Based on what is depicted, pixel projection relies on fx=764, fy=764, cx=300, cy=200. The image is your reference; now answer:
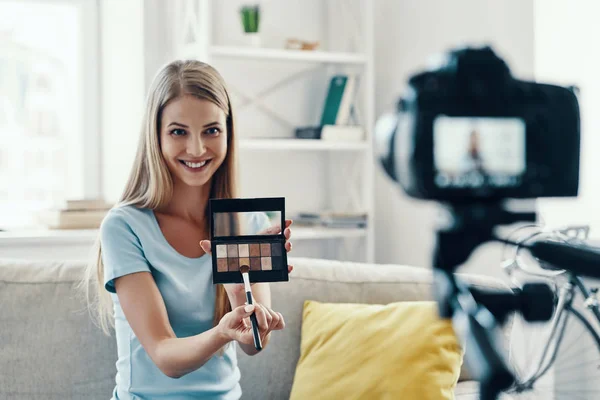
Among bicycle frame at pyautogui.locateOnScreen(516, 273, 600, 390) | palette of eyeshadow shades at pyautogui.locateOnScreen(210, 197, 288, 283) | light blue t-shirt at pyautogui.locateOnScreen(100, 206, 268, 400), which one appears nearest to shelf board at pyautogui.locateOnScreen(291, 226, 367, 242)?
bicycle frame at pyautogui.locateOnScreen(516, 273, 600, 390)

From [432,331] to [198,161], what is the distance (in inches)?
23.5

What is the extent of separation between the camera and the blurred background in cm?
294

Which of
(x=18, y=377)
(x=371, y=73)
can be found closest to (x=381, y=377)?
(x=18, y=377)

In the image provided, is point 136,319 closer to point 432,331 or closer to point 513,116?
point 432,331

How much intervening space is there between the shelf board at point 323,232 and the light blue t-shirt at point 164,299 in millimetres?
1412

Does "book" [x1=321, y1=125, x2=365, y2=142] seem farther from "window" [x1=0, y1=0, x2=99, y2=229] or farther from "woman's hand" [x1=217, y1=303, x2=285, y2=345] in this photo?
"woman's hand" [x1=217, y1=303, x2=285, y2=345]

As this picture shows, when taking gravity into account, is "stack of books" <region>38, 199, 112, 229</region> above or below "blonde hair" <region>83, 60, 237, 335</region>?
below

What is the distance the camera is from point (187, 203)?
5.24ft

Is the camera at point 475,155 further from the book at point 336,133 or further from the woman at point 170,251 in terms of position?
the book at point 336,133

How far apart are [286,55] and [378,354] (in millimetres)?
1611

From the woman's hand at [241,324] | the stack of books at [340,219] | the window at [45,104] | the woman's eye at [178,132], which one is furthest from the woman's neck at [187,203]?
the window at [45,104]

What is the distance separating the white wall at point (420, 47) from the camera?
2434 mm

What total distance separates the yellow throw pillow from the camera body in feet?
3.25

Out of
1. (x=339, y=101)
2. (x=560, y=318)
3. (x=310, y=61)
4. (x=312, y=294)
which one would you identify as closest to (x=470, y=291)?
(x=312, y=294)
